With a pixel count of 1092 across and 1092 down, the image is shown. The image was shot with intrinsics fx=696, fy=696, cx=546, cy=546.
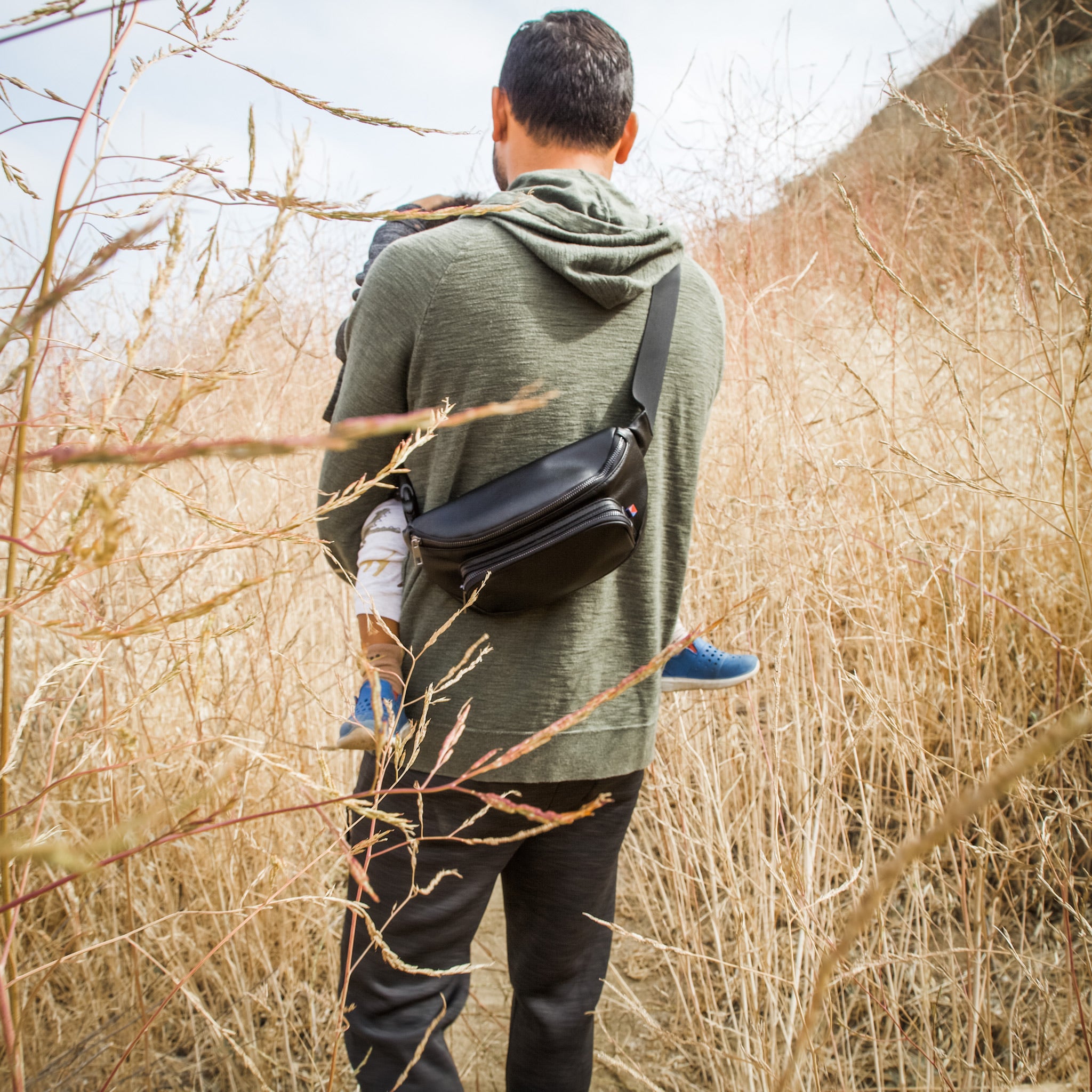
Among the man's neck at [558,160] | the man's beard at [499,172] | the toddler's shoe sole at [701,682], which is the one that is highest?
the man's beard at [499,172]

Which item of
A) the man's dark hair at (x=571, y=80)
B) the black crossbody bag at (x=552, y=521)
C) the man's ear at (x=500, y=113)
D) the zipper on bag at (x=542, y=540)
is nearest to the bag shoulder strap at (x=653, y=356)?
the black crossbody bag at (x=552, y=521)

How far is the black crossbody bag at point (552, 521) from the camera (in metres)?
0.89

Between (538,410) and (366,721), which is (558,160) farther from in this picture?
(366,721)

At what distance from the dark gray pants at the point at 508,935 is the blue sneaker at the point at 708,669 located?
0.66 ft

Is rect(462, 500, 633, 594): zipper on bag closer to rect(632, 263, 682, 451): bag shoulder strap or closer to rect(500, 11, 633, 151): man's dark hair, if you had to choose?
rect(632, 263, 682, 451): bag shoulder strap

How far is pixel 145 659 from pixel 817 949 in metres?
1.75

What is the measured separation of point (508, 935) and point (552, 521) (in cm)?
77

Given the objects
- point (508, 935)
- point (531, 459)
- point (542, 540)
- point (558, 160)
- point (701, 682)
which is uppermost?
point (558, 160)

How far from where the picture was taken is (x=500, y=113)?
1.11m

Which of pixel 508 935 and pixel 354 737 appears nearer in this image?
pixel 354 737

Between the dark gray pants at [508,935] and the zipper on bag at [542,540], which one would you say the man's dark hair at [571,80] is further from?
the dark gray pants at [508,935]

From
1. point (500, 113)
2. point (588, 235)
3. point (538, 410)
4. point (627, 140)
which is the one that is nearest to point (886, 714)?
point (538, 410)

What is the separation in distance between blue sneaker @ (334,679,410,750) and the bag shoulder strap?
49cm

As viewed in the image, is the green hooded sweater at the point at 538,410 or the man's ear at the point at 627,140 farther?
the man's ear at the point at 627,140
